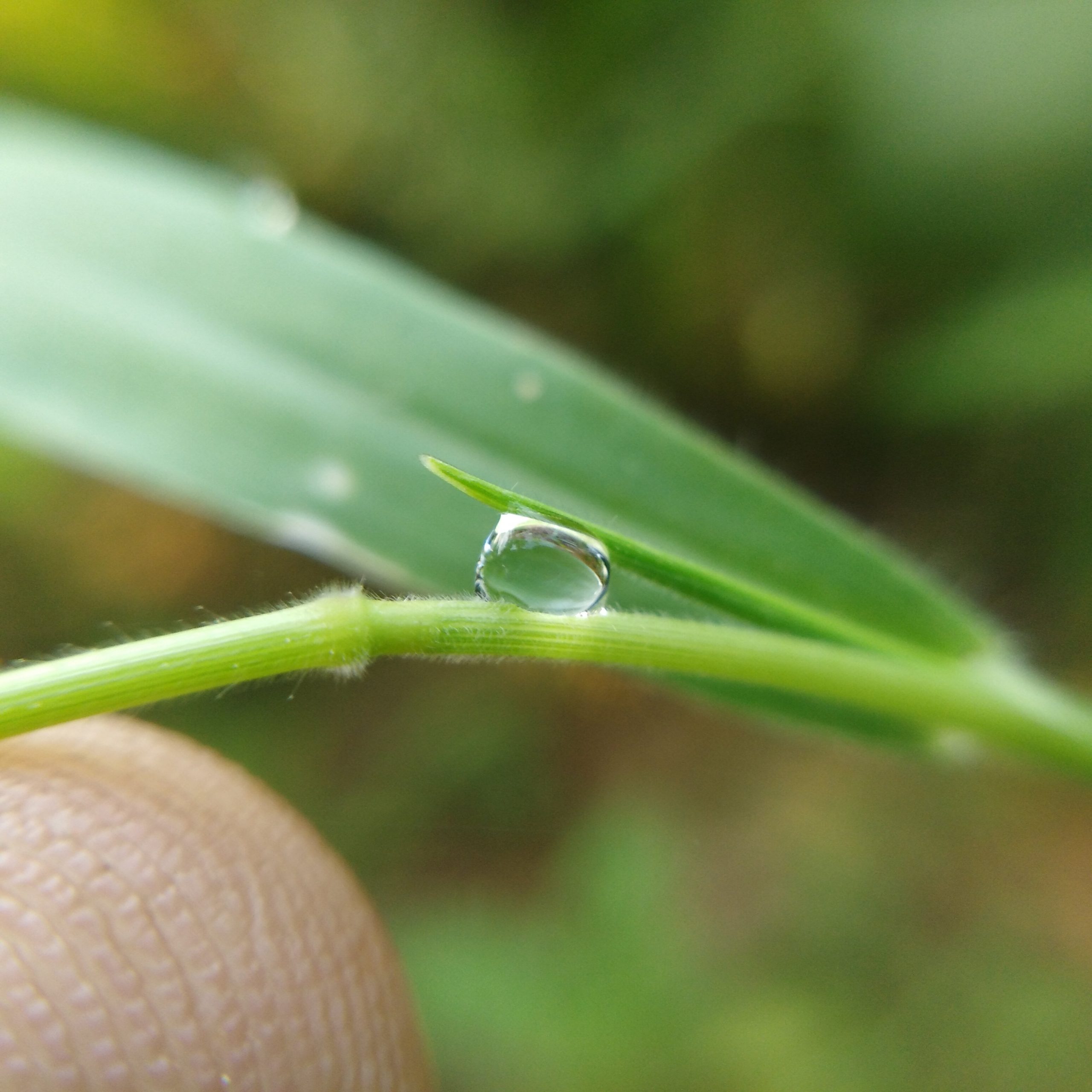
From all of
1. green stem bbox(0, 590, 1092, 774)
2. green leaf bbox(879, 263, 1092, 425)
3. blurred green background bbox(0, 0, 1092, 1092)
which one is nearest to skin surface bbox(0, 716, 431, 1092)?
green stem bbox(0, 590, 1092, 774)

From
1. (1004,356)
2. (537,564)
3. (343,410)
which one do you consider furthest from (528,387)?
(1004,356)

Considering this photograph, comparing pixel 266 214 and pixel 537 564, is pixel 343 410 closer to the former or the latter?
pixel 266 214

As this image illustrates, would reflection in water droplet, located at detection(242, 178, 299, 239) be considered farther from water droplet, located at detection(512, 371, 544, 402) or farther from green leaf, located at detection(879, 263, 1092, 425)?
green leaf, located at detection(879, 263, 1092, 425)

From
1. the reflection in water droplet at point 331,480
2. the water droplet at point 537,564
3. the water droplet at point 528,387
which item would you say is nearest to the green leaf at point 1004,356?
the water droplet at point 528,387

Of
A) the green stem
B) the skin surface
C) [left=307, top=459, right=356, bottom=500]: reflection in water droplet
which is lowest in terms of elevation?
the skin surface

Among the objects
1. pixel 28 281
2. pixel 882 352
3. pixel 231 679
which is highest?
pixel 882 352

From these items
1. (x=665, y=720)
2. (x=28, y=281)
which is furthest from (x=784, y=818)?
(x=28, y=281)

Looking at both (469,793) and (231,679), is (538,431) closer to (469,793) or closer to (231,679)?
(231,679)
